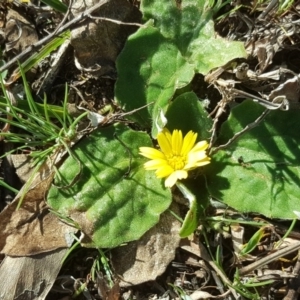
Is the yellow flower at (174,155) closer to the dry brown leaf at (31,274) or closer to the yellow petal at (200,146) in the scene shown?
the yellow petal at (200,146)

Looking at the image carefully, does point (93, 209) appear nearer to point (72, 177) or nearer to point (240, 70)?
point (72, 177)

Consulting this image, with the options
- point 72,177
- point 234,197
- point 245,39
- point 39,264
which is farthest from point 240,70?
point 39,264

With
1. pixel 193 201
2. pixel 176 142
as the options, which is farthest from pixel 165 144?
pixel 193 201

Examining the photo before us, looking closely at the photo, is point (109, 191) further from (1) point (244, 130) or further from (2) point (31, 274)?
(1) point (244, 130)

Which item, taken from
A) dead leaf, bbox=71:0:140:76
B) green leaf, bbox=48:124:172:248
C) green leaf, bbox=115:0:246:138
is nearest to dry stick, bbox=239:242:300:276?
green leaf, bbox=48:124:172:248

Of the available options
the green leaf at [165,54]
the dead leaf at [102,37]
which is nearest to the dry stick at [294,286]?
the green leaf at [165,54]

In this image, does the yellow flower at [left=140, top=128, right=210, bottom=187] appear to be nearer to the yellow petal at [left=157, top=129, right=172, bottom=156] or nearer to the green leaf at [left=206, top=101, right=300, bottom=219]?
the yellow petal at [left=157, top=129, right=172, bottom=156]
